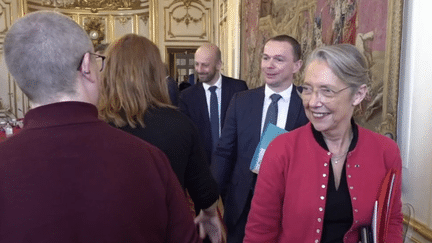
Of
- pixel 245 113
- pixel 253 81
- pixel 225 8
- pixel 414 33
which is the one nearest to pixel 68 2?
pixel 225 8

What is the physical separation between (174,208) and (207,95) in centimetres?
308

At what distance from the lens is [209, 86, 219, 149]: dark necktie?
4012mm

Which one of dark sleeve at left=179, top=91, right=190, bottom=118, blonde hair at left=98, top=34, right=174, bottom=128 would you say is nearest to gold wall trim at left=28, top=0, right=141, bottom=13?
dark sleeve at left=179, top=91, right=190, bottom=118

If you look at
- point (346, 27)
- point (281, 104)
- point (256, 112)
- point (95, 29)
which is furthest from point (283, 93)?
point (95, 29)

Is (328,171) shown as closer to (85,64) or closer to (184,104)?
(85,64)

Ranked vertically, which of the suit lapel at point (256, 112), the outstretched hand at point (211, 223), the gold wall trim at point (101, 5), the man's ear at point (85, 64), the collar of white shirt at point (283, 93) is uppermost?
the gold wall trim at point (101, 5)

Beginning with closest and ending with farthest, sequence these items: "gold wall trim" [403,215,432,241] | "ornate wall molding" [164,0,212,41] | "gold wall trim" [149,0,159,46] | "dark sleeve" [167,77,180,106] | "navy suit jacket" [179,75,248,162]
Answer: "gold wall trim" [403,215,432,241] < "navy suit jacket" [179,75,248,162] < "dark sleeve" [167,77,180,106] < "gold wall trim" [149,0,159,46] < "ornate wall molding" [164,0,212,41]

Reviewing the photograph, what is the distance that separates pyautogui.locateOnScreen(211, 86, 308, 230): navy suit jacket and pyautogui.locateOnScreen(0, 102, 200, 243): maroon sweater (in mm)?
1546

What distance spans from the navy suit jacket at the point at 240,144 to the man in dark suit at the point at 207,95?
1209mm

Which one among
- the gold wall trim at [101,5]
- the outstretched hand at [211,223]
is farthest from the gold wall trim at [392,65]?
the gold wall trim at [101,5]

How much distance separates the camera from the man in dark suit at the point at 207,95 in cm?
402

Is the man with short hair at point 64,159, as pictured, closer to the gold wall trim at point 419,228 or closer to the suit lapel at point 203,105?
the gold wall trim at point 419,228

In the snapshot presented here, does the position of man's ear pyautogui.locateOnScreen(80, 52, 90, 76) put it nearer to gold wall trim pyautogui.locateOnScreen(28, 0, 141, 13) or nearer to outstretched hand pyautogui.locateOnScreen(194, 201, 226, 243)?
outstretched hand pyautogui.locateOnScreen(194, 201, 226, 243)

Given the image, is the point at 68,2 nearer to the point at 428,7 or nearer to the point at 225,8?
the point at 225,8
